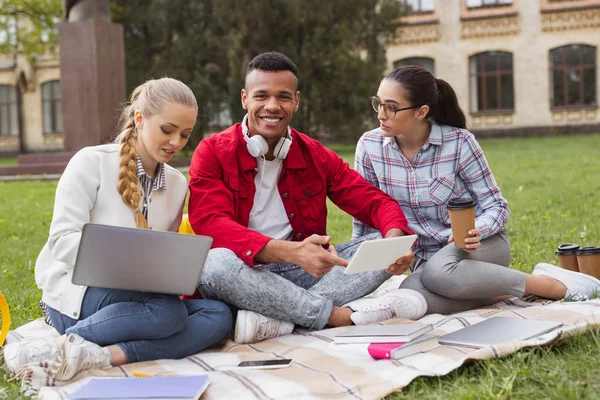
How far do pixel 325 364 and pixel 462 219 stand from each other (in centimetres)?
109

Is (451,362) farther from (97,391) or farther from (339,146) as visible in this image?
(339,146)

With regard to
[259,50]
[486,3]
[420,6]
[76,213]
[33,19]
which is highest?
[420,6]

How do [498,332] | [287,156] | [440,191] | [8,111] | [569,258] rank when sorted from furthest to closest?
[8,111], [569,258], [440,191], [287,156], [498,332]

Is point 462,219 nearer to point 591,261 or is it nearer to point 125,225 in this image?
point 591,261

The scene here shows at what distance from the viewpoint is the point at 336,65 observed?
20859 mm

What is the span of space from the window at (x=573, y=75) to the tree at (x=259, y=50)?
873 cm

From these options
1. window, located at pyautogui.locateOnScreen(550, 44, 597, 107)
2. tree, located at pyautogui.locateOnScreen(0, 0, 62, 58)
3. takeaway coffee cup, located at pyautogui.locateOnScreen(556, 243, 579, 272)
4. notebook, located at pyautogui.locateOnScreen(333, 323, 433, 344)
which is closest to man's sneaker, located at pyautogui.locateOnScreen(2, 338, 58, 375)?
notebook, located at pyautogui.locateOnScreen(333, 323, 433, 344)

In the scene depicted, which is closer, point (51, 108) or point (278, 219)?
point (278, 219)

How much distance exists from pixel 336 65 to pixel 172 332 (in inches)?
711

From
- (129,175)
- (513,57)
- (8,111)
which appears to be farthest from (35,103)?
(129,175)

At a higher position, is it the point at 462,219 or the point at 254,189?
the point at 254,189

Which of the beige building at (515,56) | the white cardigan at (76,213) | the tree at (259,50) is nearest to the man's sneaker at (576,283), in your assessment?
the white cardigan at (76,213)

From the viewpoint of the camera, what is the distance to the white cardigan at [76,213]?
3223 mm

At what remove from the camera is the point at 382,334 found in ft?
10.5
